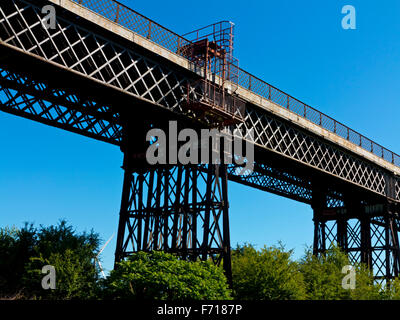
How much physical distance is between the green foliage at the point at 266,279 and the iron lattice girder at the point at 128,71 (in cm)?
646

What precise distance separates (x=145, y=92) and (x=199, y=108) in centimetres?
296

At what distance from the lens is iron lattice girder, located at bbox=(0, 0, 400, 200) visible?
20203 millimetres

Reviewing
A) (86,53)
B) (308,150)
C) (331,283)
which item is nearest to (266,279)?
(331,283)

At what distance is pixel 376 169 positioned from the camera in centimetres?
Answer: 4212

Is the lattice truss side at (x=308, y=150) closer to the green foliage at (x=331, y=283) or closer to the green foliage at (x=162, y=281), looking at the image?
the green foliage at (x=331, y=283)

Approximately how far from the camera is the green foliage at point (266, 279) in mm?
26812

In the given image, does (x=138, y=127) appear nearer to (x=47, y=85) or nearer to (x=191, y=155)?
(x=191, y=155)

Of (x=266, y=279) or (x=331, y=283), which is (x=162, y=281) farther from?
(x=331, y=283)

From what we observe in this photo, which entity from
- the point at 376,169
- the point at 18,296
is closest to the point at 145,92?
the point at 18,296

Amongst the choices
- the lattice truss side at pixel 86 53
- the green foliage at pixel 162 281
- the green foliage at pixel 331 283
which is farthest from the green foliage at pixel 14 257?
the green foliage at pixel 331 283

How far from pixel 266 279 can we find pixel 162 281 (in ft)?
27.1

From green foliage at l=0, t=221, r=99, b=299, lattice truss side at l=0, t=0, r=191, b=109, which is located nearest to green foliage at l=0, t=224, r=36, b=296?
green foliage at l=0, t=221, r=99, b=299

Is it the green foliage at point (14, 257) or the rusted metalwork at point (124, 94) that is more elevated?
the rusted metalwork at point (124, 94)

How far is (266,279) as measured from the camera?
2692 cm
